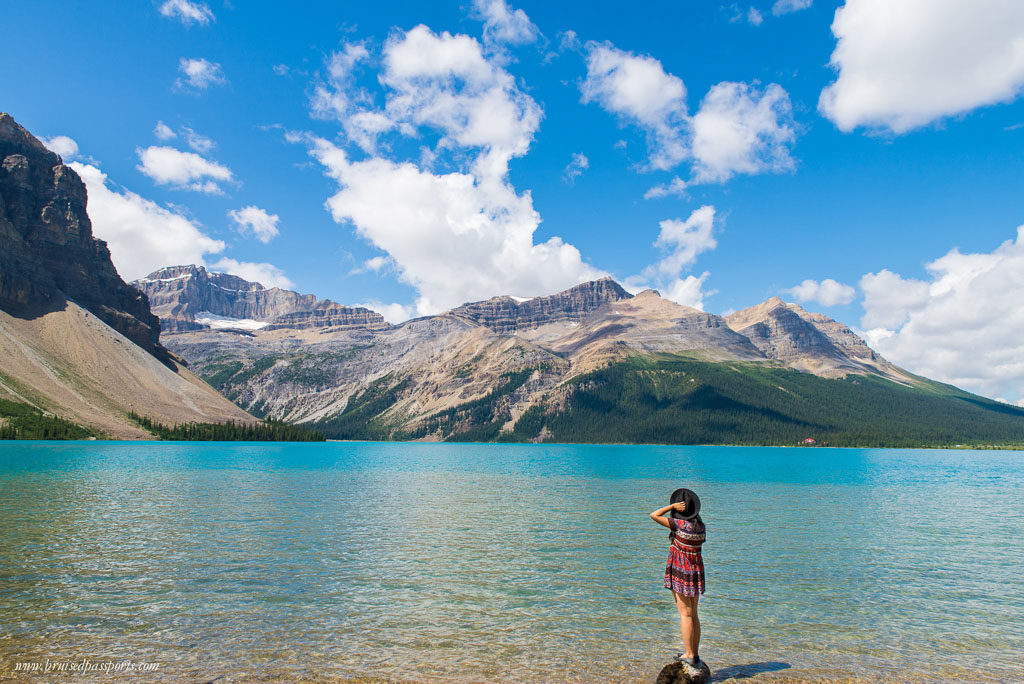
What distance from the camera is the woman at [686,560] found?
15.8 meters

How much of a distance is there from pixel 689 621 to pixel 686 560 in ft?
6.24

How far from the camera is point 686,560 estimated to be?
15.9m

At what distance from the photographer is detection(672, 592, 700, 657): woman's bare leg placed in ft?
52.5

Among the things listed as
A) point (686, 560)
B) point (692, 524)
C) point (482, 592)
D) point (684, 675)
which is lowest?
point (482, 592)

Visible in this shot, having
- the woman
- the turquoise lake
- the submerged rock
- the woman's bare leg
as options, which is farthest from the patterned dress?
the turquoise lake

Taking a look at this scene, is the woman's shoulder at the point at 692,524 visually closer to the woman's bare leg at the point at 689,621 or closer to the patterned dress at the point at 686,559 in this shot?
the patterned dress at the point at 686,559

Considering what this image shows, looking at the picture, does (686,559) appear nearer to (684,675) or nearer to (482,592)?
(684,675)

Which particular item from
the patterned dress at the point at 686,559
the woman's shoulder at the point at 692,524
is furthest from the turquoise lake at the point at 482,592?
the woman's shoulder at the point at 692,524

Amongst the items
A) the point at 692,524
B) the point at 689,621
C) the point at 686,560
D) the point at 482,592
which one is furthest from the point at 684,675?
the point at 482,592

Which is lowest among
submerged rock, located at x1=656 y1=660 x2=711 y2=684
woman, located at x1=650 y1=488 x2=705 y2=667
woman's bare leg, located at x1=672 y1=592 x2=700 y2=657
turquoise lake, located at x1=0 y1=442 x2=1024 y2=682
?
turquoise lake, located at x1=0 y1=442 x2=1024 y2=682

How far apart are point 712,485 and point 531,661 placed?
7488 cm

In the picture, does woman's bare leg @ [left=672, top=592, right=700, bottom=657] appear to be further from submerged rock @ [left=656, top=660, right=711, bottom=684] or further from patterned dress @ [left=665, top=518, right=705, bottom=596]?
submerged rock @ [left=656, top=660, right=711, bottom=684]

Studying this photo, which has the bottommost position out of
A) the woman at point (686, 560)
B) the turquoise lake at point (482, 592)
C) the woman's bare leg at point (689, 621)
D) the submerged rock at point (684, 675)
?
the turquoise lake at point (482, 592)

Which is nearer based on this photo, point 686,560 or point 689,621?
point 686,560
